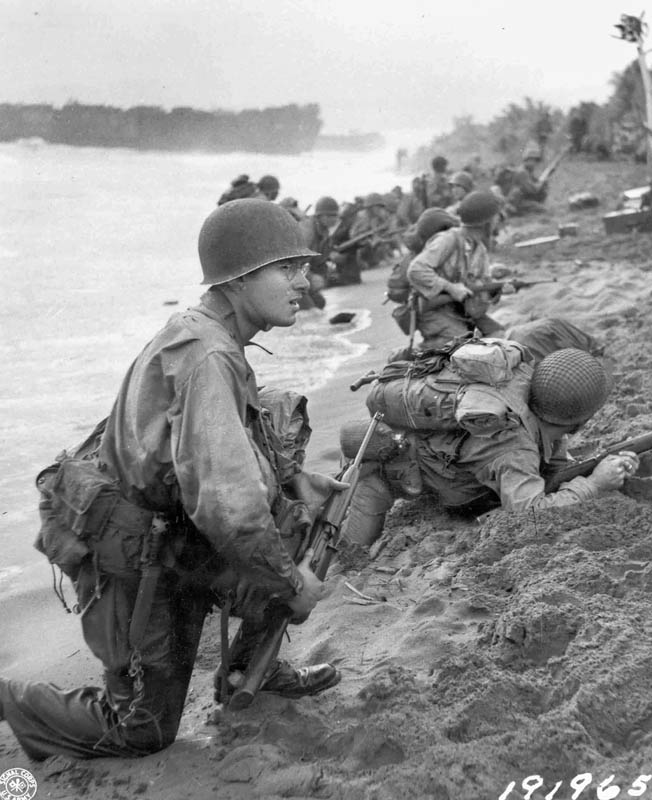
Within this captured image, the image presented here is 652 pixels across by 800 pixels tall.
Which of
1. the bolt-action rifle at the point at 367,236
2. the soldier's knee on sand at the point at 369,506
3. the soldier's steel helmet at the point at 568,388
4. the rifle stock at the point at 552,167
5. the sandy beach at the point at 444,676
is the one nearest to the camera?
the sandy beach at the point at 444,676

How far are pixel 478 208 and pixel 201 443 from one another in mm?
4853

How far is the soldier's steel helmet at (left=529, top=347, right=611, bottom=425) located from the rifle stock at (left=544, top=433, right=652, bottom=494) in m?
0.20

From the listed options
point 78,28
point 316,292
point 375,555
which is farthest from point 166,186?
point 375,555

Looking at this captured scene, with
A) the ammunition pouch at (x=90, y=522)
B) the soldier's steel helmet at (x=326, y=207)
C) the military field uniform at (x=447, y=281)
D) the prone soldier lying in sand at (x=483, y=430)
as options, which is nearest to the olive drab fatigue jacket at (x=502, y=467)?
the prone soldier lying in sand at (x=483, y=430)

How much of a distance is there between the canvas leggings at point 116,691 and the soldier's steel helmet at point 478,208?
182 inches

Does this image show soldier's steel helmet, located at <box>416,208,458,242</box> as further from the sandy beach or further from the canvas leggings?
the canvas leggings

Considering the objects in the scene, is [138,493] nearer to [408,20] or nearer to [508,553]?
[508,553]

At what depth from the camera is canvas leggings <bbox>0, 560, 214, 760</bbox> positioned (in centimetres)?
268

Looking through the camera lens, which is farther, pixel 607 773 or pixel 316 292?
pixel 316 292

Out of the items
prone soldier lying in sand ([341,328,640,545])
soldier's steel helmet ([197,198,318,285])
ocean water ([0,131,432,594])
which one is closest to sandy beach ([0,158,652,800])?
prone soldier lying in sand ([341,328,640,545])

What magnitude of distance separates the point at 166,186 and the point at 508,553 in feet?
65.9

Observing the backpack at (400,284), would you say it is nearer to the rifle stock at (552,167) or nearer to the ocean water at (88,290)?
the ocean water at (88,290)

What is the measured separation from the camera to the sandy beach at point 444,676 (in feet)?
8.16

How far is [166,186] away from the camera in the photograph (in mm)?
22422
